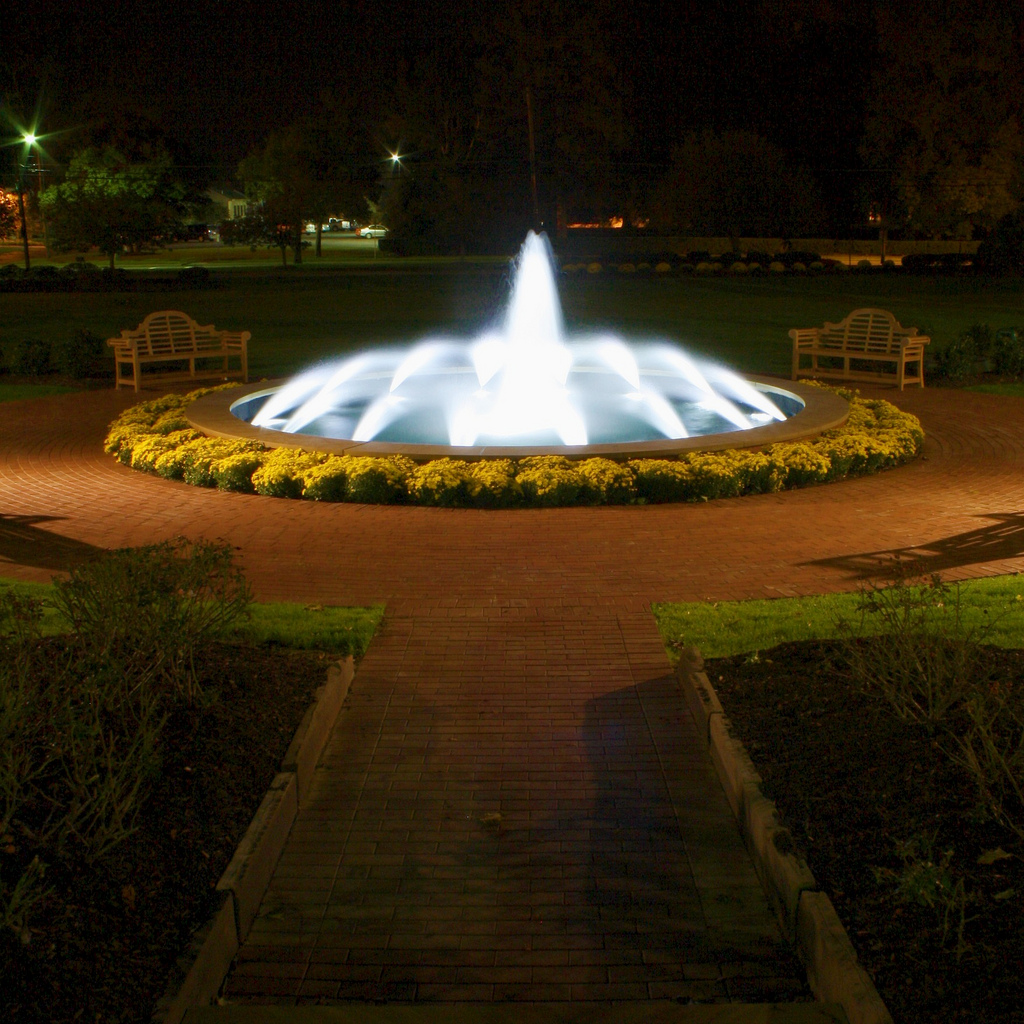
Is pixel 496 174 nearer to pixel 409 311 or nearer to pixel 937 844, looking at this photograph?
pixel 409 311

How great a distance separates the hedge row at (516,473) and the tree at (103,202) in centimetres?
3572

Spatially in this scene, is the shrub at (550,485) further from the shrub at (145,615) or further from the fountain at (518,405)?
the shrub at (145,615)

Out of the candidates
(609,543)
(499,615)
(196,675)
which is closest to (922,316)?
(609,543)

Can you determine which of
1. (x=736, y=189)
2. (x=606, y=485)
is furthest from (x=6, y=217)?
(x=606, y=485)

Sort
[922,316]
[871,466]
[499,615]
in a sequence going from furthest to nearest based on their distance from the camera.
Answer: [922,316]
[871,466]
[499,615]

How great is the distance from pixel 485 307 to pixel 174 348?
53.5ft

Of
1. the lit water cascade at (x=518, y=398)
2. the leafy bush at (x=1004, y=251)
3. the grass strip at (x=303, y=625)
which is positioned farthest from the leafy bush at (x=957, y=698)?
the leafy bush at (x=1004, y=251)

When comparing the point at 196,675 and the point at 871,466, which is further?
the point at 871,466

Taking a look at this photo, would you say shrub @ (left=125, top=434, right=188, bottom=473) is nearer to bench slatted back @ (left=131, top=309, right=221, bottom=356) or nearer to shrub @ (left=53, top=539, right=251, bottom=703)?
bench slatted back @ (left=131, top=309, right=221, bottom=356)

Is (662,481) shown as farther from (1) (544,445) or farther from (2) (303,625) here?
(2) (303,625)

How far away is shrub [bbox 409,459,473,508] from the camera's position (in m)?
10.0

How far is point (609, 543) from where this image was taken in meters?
8.80

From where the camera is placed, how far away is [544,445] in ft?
37.9

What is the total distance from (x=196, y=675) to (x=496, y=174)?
2562 inches
